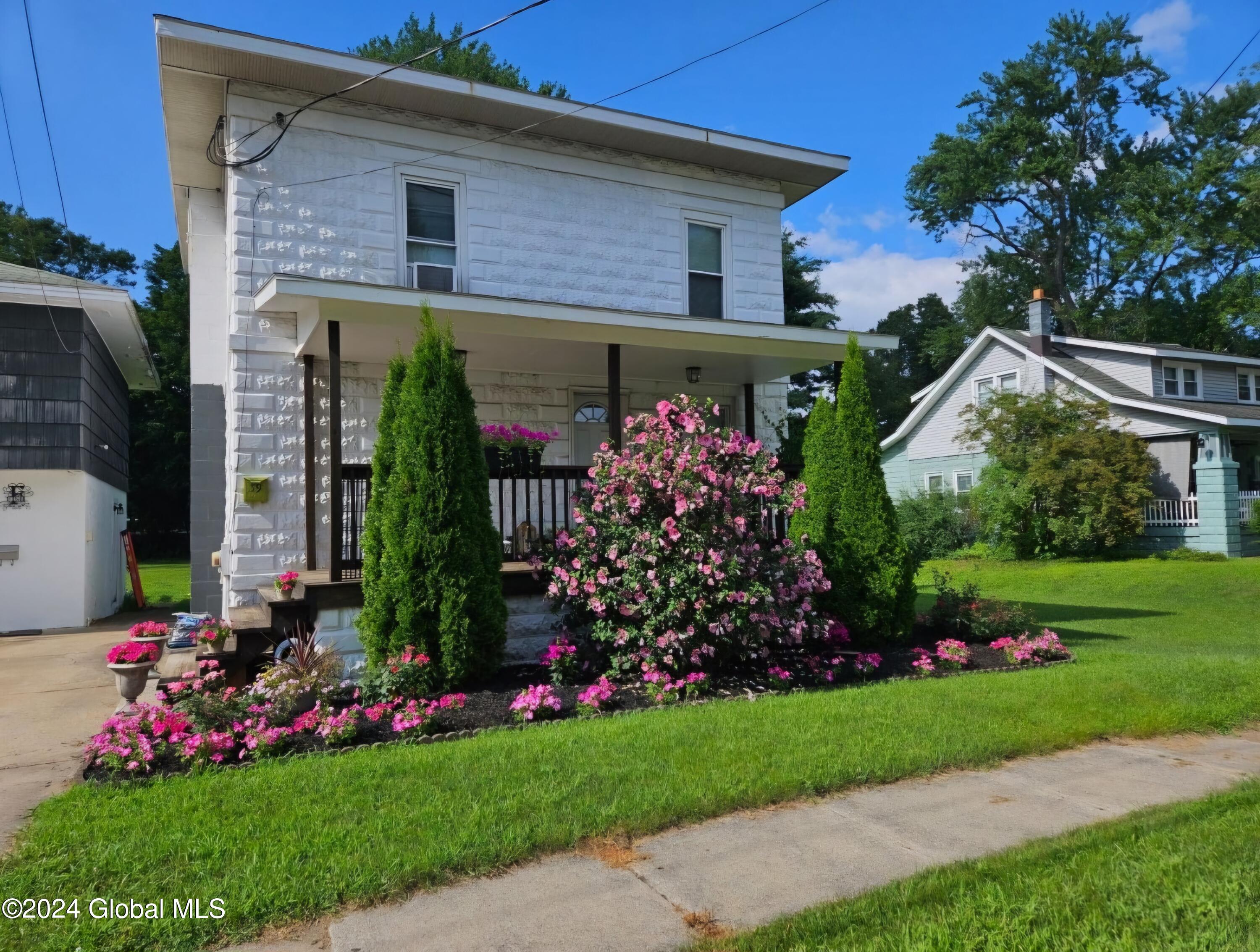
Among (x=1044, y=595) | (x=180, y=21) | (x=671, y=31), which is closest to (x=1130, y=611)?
(x=1044, y=595)

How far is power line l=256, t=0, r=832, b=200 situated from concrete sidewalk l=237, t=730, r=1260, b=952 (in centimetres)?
724

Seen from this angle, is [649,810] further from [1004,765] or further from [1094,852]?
[1004,765]

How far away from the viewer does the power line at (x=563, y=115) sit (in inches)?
338

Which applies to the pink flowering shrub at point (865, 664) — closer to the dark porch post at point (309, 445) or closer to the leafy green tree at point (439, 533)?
the leafy green tree at point (439, 533)

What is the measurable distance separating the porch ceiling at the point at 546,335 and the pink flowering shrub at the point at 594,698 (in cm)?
358

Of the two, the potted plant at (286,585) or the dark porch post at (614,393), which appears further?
the dark porch post at (614,393)

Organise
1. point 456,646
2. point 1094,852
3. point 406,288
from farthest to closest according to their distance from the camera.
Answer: point 406,288 → point 456,646 → point 1094,852

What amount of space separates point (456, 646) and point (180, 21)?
6741mm

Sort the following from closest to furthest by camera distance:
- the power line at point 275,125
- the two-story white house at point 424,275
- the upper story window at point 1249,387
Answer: the two-story white house at point 424,275
the power line at point 275,125
the upper story window at point 1249,387

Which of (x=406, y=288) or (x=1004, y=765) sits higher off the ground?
(x=406, y=288)

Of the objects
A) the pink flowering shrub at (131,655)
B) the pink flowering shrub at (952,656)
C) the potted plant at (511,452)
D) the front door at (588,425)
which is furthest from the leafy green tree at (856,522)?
the pink flowering shrub at (131,655)

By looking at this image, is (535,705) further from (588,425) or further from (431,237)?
(431,237)

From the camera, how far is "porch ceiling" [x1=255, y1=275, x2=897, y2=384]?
25.2 ft

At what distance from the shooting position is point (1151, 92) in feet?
120
